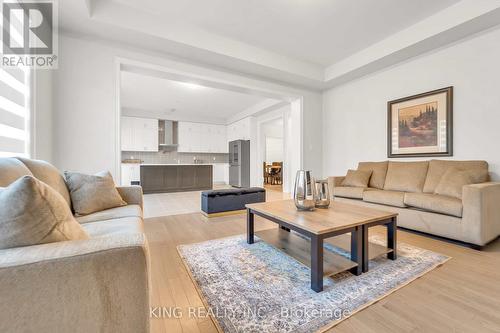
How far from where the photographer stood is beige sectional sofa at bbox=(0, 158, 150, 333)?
0.64 metres

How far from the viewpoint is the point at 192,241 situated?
95.2 inches

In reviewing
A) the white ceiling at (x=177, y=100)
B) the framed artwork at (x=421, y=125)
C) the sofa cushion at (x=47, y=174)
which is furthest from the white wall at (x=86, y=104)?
the framed artwork at (x=421, y=125)

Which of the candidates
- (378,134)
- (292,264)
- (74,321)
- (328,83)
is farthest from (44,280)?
(328,83)

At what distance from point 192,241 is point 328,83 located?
3925mm

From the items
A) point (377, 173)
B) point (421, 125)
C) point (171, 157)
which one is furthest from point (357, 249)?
point (171, 157)

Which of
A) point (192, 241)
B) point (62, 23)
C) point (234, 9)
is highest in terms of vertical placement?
point (234, 9)

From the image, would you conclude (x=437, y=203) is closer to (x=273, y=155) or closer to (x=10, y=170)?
(x=10, y=170)

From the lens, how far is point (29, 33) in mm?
2160

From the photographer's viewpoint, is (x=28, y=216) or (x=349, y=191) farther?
(x=349, y=191)

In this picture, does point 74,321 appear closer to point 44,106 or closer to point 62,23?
point 44,106

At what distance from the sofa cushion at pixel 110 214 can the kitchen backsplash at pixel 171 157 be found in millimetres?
6094

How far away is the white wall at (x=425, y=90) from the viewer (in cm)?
269

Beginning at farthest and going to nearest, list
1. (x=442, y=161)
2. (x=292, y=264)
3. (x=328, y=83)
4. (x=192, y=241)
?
1. (x=328, y=83)
2. (x=442, y=161)
3. (x=192, y=241)
4. (x=292, y=264)

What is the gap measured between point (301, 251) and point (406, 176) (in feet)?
7.63
